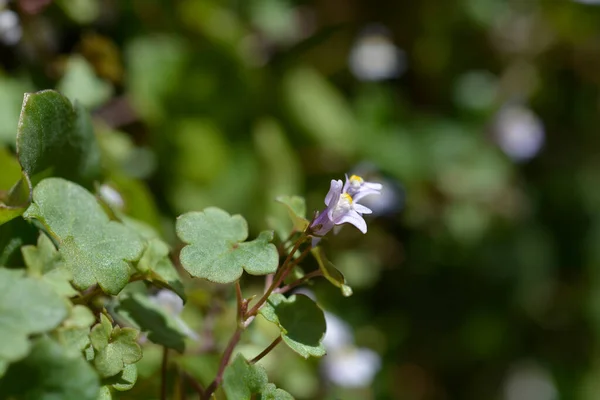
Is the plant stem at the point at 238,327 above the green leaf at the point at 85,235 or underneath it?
underneath

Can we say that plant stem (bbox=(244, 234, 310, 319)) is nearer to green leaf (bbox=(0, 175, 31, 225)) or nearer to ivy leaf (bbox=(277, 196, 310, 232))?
ivy leaf (bbox=(277, 196, 310, 232))

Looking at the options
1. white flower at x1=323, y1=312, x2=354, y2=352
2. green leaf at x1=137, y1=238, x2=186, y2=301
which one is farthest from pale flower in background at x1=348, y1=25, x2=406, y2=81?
green leaf at x1=137, y1=238, x2=186, y2=301

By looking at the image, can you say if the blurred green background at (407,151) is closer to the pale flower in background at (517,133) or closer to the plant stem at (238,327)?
the pale flower in background at (517,133)

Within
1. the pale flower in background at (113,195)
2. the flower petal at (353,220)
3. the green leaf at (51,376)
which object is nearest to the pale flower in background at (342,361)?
the pale flower in background at (113,195)

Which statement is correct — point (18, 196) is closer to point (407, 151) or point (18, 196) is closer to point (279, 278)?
point (279, 278)

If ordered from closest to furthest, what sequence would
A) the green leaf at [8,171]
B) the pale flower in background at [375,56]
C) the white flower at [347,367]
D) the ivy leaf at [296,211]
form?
the ivy leaf at [296,211] < the green leaf at [8,171] < the white flower at [347,367] < the pale flower in background at [375,56]

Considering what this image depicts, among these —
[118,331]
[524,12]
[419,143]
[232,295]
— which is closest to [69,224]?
[118,331]

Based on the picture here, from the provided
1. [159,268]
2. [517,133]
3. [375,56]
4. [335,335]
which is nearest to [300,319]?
[159,268]
